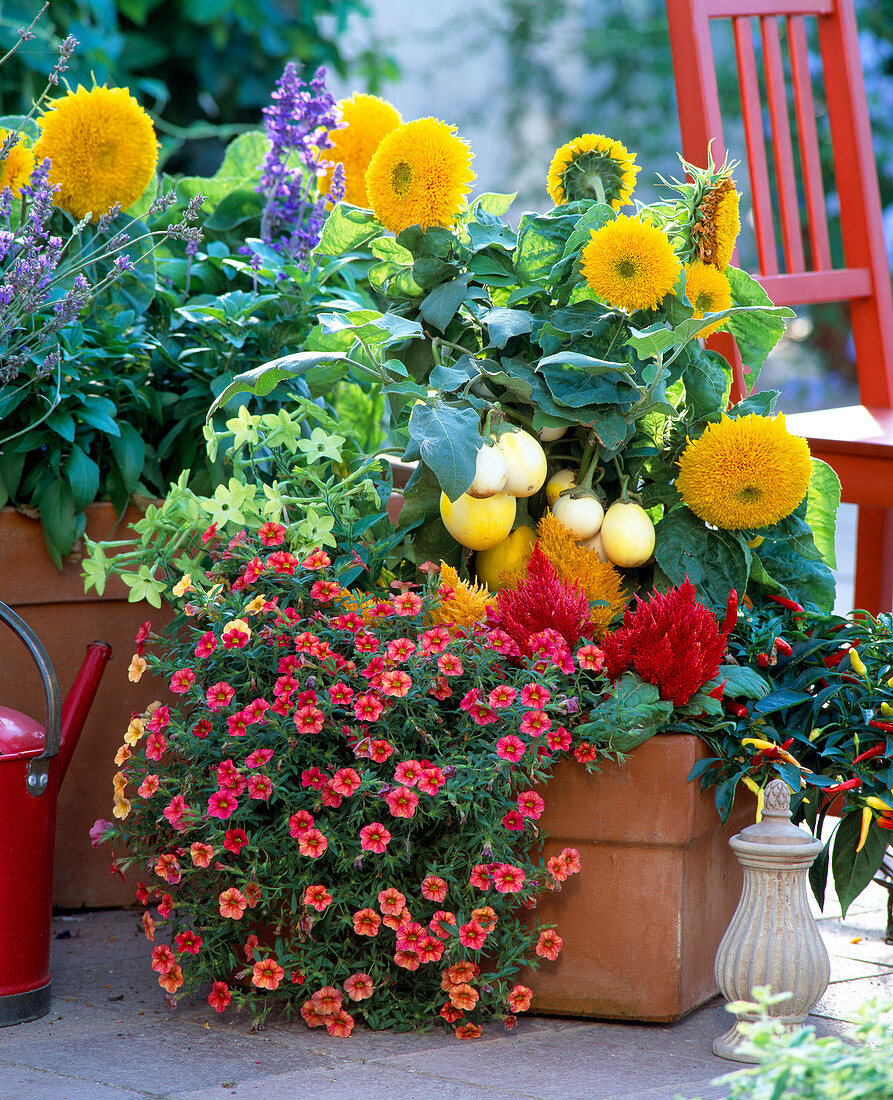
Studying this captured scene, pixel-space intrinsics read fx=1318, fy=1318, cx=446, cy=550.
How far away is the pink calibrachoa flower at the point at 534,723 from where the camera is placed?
54.6 inches

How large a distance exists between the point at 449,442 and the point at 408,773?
0.36m

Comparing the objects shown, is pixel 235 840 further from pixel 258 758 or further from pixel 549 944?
pixel 549 944

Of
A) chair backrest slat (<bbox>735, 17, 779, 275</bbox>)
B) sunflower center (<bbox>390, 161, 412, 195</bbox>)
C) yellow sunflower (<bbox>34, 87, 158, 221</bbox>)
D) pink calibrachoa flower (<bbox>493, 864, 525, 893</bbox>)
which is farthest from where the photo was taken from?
chair backrest slat (<bbox>735, 17, 779, 275</bbox>)

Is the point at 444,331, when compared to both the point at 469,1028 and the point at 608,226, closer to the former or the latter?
the point at 608,226

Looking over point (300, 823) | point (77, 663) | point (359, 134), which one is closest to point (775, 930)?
point (300, 823)

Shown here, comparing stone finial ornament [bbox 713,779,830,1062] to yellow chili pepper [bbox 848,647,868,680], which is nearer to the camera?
stone finial ornament [bbox 713,779,830,1062]

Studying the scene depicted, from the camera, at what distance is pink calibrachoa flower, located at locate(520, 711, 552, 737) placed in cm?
139

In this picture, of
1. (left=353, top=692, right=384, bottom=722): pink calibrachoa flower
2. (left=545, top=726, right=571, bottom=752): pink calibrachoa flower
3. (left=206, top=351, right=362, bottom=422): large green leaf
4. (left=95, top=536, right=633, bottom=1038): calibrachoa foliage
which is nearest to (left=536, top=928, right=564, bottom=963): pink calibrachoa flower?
(left=95, top=536, right=633, bottom=1038): calibrachoa foliage

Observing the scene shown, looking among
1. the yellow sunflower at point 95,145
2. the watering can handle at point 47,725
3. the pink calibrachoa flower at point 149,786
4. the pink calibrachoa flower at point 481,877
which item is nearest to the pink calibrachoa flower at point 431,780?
the pink calibrachoa flower at point 481,877

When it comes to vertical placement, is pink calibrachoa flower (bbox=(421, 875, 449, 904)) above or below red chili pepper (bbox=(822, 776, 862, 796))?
below

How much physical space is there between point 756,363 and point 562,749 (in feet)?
2.09

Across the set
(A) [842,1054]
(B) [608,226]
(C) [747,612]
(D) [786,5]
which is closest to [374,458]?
(B) [608,226]

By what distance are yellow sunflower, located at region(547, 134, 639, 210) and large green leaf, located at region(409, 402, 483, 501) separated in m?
0.40

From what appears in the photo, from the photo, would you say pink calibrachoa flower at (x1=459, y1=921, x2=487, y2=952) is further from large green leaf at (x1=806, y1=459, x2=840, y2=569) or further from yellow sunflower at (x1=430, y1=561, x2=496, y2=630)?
large green leaf at (x1=806, y1=459, x2=840, y2=569)
